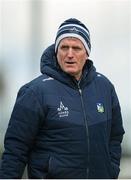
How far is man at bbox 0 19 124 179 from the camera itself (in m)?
3.69

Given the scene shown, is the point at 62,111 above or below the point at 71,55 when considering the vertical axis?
below

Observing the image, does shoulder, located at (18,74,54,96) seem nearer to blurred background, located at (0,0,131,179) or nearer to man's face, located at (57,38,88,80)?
man's face, located at (57,38,88,80)

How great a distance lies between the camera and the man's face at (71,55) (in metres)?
3.79

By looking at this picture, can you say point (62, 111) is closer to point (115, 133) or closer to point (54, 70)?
point (54, 70)

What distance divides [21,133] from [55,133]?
194 mm

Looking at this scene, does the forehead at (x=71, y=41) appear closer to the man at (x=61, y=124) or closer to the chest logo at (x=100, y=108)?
the man at (x=61, y=124)

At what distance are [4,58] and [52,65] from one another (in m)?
2.09

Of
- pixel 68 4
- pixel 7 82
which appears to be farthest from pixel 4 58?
pixel 68 4

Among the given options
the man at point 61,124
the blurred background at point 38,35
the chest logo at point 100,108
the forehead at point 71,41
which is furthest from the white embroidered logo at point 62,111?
the blurred background at point 38,35

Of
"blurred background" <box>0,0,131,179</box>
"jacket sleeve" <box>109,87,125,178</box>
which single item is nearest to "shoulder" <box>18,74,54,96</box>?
"jacket sleeve" <box>109,87,125,178</box>

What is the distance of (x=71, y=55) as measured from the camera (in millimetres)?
3770

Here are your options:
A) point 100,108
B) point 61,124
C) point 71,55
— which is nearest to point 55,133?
point 61,124

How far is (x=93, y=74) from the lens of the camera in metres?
3.98

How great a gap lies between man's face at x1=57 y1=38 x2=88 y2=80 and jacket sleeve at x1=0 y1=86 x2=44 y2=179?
0.86 ft
